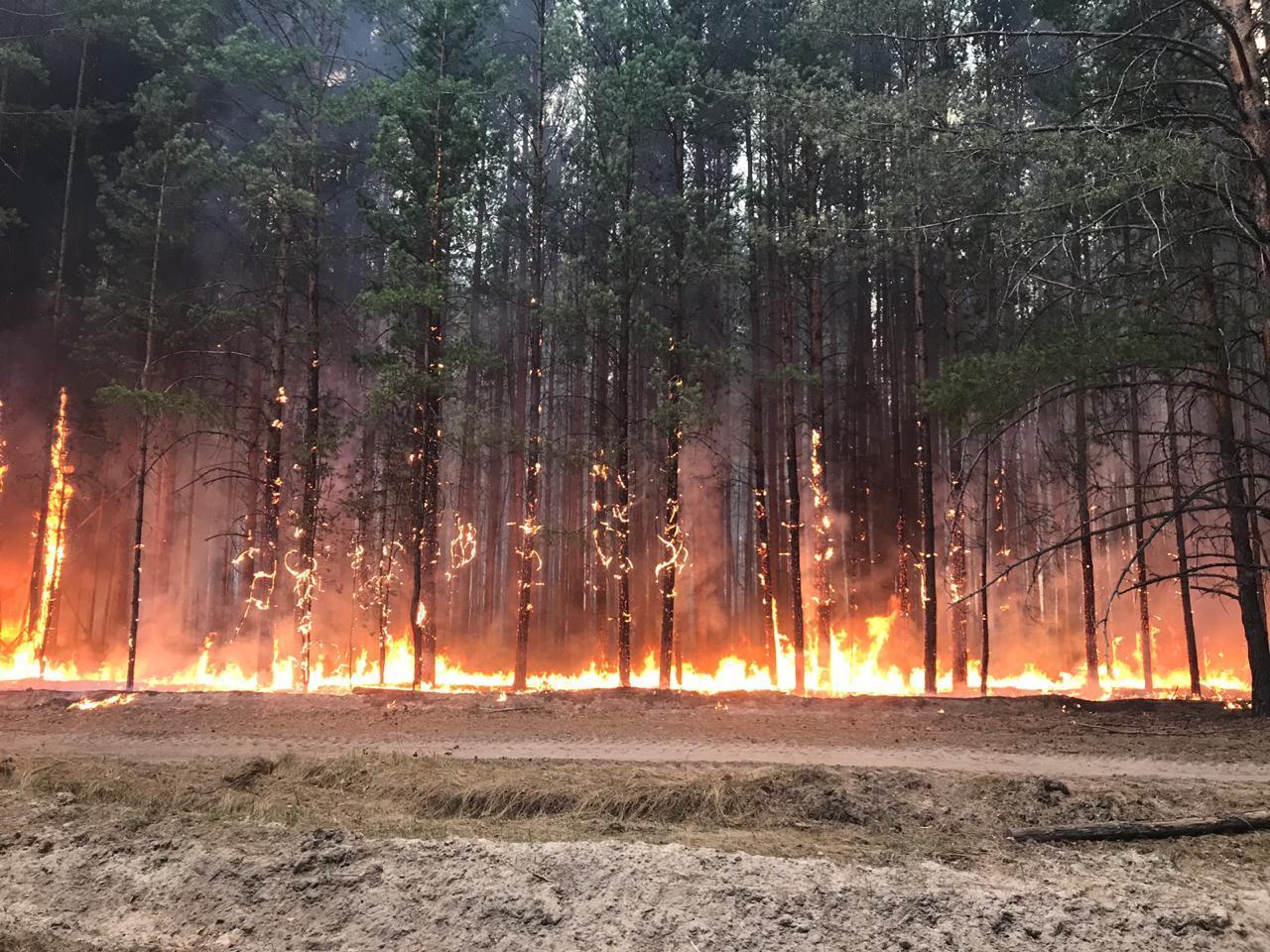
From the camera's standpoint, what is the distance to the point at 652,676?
78.0 ft

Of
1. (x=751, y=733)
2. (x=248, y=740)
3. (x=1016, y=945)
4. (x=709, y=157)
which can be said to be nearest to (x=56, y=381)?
(x=248, y=740)

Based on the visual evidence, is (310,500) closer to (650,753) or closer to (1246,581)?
(650,753)

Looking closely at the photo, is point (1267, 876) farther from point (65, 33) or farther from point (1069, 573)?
point (65, 33)

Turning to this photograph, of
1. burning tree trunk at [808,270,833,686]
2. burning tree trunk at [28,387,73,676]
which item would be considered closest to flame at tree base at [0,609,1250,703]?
burning tree trunk at [28,387,73,676]

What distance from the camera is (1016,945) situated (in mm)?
4910

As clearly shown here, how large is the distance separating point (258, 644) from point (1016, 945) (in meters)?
19.3

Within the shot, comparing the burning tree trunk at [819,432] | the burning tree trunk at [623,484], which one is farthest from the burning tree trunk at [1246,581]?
the burning tree trunk at [623,484]

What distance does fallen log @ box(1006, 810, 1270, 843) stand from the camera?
6.52 meters

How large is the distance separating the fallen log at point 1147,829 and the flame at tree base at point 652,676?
496 inches

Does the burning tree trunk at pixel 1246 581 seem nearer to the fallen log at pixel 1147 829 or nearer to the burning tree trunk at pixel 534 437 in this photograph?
the fallen log at pixel 1147 829

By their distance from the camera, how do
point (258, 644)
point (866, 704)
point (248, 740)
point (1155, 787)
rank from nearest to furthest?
point (1155, 787) → point (248, 740) → point (866, 704) → point (258, 644)

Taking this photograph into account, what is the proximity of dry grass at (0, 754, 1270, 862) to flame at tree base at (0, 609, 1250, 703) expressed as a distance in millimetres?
10042

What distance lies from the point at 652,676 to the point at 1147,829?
1781 centimetres

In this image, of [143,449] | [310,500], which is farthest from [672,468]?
[143,449]
